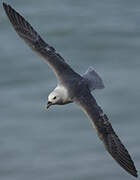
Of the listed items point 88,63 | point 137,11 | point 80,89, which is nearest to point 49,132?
point 88,63

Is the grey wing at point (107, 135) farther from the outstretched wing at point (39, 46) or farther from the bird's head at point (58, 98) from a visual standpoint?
the outstretched wing at point (39, 46)

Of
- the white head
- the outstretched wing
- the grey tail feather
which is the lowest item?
the white head

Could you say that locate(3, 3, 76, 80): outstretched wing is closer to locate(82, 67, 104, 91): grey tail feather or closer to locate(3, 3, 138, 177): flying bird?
locate(3, 3, 138, 177): flying bird

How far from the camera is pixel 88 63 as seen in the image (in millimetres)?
18750

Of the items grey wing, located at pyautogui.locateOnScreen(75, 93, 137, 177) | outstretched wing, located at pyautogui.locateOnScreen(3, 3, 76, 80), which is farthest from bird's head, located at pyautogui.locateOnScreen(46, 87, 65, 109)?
outstretched wing, located at pyautogui.locateOnScreen(3, 3, 76, 80)

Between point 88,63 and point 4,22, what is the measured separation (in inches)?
107

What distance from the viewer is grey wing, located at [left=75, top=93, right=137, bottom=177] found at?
13367mm

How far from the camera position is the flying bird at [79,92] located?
13523 mm

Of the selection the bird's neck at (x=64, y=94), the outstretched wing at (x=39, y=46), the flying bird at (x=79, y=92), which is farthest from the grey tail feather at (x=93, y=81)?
the bird's neck at (x=64, y=94)

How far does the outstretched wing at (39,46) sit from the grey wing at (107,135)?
0.85 metres

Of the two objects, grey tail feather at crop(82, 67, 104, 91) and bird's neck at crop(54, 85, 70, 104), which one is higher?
grey tail feather at crop(82, 67, 104, 91)

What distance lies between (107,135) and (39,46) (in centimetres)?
213

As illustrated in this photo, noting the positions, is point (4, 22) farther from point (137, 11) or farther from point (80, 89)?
point (80, 89)

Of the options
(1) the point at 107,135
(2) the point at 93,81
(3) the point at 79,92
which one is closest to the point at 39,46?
(2) the point at 93,81
